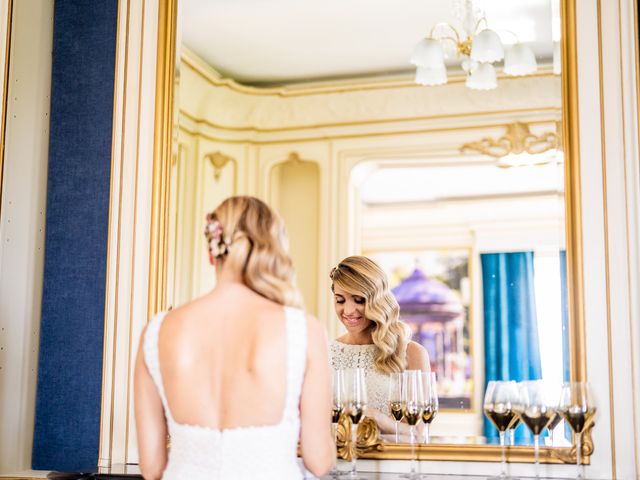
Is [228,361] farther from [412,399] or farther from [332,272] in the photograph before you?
[332,272]

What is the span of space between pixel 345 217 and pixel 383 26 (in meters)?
0.73

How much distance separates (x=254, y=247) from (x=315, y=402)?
412mm

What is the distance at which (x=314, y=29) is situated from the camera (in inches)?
123

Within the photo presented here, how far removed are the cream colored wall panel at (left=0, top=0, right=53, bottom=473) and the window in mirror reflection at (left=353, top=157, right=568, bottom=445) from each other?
48.4 inches

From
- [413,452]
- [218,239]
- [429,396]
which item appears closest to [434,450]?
[413,452]

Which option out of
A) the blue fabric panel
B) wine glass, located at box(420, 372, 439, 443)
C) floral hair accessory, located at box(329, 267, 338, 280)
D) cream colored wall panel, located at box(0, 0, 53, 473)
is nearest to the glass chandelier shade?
floral hair accessory, located at box(329, 267, 338, 280)

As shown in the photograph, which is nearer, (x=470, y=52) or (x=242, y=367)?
(x=242, y=367)

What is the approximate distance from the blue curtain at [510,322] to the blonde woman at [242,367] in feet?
2.63

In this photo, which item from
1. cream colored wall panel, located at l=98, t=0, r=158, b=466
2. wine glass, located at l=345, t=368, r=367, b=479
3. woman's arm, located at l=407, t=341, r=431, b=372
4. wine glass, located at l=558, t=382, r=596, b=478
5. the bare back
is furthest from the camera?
cream colored wall panel, located at l=98, t=0, r=158, b=466

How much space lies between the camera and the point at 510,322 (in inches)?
105

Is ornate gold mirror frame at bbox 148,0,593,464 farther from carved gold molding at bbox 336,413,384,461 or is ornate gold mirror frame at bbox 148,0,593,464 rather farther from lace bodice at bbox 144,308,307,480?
lace bodice at bbox 144,308,307,480

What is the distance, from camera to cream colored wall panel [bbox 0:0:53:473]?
3020 millimetres

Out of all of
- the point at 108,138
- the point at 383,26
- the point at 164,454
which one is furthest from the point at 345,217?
the point at 164,454

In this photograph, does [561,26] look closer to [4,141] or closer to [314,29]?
[314,29]
